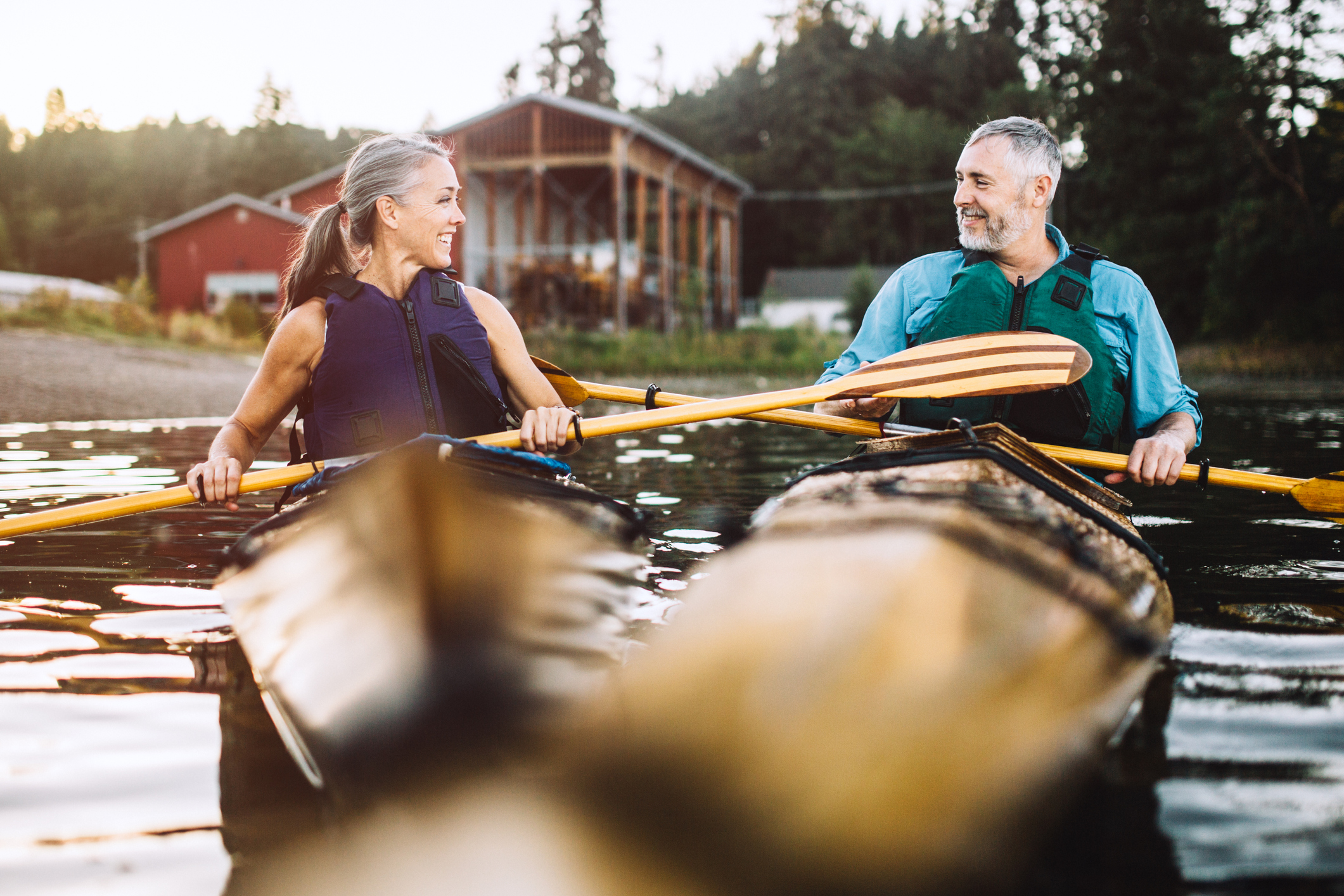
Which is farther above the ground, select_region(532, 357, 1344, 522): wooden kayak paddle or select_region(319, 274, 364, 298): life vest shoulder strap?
select_region(319, 274, 364, 298): life vest shoulder strap

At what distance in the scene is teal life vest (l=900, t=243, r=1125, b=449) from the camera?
304 centimetres

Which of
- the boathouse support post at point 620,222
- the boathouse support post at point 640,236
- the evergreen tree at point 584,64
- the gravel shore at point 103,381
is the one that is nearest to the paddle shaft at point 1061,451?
the gravel shore at point 103,381

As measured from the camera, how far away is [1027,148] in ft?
10.3

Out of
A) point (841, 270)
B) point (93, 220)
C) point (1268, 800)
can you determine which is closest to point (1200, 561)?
point (1268, 800)

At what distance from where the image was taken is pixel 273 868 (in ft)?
5.22

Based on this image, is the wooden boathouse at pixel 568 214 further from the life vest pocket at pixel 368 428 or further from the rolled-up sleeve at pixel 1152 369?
the life vest pocket at pixel 368 428

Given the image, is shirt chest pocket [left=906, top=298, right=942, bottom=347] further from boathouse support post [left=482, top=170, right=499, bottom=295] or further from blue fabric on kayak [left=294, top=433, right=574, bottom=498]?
boathouse support post [left=482, top=170, right=499, bottom=295]

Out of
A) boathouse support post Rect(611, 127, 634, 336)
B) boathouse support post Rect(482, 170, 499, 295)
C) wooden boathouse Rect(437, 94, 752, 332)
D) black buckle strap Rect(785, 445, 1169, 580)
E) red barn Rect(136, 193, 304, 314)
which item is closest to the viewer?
black buckle strap Rect(785, 445, 1169, 580)

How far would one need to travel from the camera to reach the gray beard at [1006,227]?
3.09 m

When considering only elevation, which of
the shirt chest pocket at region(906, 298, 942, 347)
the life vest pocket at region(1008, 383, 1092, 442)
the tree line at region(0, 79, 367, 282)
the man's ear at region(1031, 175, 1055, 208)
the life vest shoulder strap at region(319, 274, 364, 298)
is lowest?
the life vest pocket at region(1008, 383, 1092, 442)

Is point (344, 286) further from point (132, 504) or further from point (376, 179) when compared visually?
point (132, 504)

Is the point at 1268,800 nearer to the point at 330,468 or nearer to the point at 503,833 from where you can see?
the point at 503,833

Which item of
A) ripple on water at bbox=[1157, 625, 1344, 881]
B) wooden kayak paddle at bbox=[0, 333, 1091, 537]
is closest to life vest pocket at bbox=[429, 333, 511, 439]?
wooden kayak paddle at bbox=[0, 333, 1091, 537]

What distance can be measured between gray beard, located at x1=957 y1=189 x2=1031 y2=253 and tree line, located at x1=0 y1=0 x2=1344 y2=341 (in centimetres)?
1444
